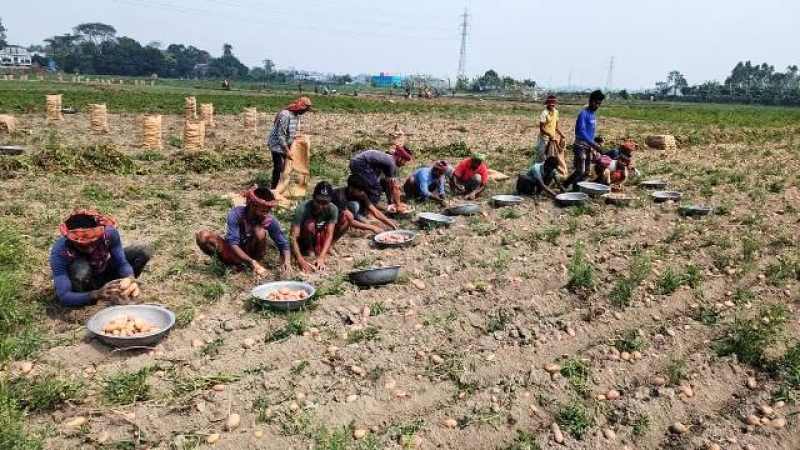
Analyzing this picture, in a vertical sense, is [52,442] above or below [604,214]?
below

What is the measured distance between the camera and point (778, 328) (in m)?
5.26

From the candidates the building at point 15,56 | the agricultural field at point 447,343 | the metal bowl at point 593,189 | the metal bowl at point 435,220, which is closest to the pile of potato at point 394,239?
the agricultural field at point 447,343

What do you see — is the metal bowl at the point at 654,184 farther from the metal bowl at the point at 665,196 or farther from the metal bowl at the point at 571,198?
the metal bowl at the point at 571,198

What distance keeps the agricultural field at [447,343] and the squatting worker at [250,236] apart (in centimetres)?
20

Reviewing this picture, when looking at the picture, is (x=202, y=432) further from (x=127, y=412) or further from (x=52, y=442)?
(x=52, y=442)

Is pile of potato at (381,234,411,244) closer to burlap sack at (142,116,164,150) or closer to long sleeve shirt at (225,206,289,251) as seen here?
long sleeve shirt at (225,206,289,251)

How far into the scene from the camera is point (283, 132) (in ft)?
30.0

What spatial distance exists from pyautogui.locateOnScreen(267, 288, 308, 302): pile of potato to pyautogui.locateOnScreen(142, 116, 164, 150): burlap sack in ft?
33.7

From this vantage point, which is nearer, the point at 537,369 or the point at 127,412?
the point at 127,412

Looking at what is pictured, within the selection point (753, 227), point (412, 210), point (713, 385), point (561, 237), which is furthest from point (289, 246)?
point (753, 227)

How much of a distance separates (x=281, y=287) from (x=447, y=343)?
1685 mm

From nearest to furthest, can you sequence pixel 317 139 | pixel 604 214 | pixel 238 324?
pixel 238 324 < pixel 604 214 < pixel 317 139

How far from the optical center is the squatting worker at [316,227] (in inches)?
246

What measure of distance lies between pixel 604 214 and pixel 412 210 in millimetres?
3029
